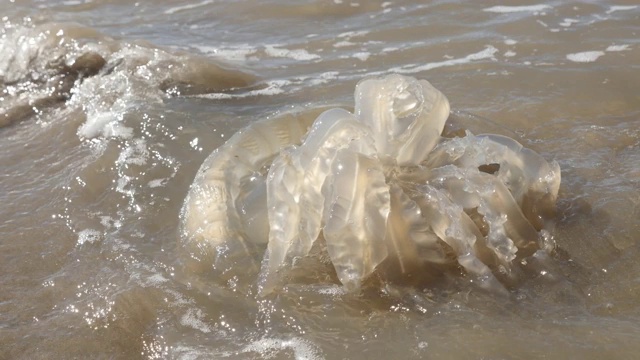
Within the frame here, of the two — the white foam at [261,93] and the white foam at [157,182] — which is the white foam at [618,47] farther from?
the white foam at [157,182]

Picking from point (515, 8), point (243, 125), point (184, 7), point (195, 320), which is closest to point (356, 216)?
point (195, 320)

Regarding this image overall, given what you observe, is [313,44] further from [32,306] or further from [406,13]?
[32,306]

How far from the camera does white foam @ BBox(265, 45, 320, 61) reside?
495 centimetres

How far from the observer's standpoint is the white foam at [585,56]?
4.43m

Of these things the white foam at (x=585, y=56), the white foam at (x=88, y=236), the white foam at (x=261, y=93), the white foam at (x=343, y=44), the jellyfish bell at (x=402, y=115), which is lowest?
the white foam at (x=88, y=236)


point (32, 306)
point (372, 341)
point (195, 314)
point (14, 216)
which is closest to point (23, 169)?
point (14, 216)

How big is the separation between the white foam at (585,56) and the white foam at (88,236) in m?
3.13

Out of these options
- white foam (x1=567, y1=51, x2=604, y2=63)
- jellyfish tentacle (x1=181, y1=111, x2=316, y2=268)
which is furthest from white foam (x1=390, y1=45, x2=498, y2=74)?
jellyfish tentacle (x1=181, y1=111, x2=316, y2=268)

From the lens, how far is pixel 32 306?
2535 millimetres

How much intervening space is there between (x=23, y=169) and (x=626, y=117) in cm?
314

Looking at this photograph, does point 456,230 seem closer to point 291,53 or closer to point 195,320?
point 195,320

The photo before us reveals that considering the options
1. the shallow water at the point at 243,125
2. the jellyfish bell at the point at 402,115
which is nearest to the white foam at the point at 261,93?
the shallow water at the point at 243,125

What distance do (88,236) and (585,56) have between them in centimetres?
326

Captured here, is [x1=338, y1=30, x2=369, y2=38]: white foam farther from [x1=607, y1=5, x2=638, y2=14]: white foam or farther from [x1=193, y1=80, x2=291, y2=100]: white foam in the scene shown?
[x1=607, y1=5, x2=638, y2=14]: white foam
